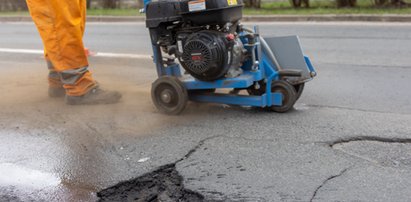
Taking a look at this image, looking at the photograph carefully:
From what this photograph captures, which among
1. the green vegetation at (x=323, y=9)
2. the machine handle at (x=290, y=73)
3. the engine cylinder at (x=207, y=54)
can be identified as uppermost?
the engine cylinder at (x=207, y=54)

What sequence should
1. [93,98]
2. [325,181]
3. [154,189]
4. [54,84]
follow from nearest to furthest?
[325,181], [154,189], [93,98], [54,84]

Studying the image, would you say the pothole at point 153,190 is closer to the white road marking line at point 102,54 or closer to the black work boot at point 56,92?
the black work boot at point 56,92

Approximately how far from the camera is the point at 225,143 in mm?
3820

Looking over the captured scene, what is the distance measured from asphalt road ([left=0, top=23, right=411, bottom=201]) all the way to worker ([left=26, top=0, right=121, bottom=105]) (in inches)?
6.6

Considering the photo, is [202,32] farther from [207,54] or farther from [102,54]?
[102,54]

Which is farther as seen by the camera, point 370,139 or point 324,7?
point 324,7

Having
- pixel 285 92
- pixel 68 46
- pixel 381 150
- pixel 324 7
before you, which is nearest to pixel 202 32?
pixel 285 92

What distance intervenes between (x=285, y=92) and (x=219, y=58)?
2.20 ft

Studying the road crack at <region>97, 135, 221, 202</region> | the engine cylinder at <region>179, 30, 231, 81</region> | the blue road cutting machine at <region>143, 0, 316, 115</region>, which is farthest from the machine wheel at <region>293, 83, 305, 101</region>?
the road crack at <region>97, 135, 221, 202</region>

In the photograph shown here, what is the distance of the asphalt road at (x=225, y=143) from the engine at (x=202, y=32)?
1.55 feet

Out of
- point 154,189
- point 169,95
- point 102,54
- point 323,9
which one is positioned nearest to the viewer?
point 154,189

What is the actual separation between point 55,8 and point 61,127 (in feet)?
3.64

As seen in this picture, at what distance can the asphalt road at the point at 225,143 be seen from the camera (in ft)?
10.3

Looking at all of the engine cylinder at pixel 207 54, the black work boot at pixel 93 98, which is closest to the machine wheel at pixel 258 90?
the engine cylinder at pixel 207 54
